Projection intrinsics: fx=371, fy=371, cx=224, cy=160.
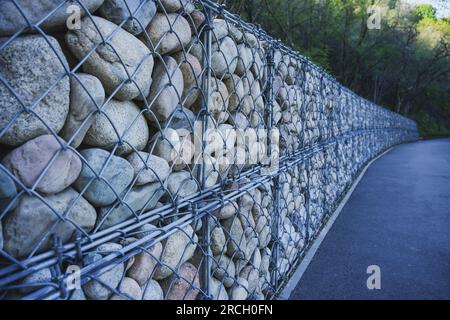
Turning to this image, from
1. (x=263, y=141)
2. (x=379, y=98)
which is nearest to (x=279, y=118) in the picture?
(x=263, y=141)

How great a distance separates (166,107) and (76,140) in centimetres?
48

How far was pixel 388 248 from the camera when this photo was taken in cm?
427

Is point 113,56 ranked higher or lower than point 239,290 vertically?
higher

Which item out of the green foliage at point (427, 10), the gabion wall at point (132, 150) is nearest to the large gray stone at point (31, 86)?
the gabion wall at point (132, 150)

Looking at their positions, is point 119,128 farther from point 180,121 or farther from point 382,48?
point 382,48

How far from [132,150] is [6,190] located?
1.69ft

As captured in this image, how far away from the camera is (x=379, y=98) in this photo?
105ft

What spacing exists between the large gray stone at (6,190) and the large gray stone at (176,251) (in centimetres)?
72

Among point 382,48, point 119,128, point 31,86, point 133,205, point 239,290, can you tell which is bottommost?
point 239,290

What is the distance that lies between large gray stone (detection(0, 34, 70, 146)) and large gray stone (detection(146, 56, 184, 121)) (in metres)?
0.44

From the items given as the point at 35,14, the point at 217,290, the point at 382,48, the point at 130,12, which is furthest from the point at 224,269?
the point at 382,48

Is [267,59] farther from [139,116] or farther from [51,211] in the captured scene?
[51,211]

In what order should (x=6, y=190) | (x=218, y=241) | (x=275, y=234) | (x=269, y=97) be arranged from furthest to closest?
(x=275, y=234) → (x=269, y=97) → (x=218, y=241) → (x=6, y=190)

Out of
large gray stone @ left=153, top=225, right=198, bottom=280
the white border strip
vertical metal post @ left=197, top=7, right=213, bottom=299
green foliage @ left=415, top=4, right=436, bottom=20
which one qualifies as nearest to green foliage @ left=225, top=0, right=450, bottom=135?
green foliage @ left=415, top=4, right=436, bottom=20
